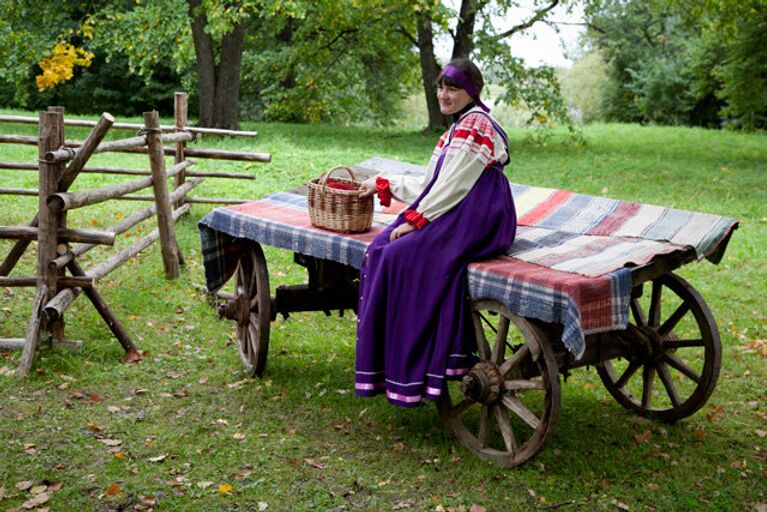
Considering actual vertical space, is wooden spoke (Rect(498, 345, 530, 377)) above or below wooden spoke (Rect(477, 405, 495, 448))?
above

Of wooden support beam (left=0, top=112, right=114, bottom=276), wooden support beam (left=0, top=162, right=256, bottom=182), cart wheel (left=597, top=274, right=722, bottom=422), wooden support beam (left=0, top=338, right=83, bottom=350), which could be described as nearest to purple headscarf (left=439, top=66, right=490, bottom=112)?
cart wheel (left=597, top=274, right=722, bottom=422)

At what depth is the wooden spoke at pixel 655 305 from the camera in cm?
536

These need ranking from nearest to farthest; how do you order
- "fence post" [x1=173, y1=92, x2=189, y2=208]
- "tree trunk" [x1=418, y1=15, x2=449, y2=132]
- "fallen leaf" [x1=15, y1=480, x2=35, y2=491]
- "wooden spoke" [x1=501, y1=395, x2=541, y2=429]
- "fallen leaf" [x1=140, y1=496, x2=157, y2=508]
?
"fallen leaf" [x1=140, y1=496, x2=157, y2=508] → "fallen leaf" [x1=15, y1=480, x2=35, y2=491] → "wooden spoke" [x1=501, y1=395, x2=541, y2=429] → "fence post" [x1=173, y1=92, x2=189, y2=208] → "tree trunk" [x1=418, y1=15, x2=449, y2=132]

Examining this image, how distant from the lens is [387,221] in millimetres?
5812

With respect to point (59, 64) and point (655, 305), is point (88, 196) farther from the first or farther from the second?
point (59, 64)

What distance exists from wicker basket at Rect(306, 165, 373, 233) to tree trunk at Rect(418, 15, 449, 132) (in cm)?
1394

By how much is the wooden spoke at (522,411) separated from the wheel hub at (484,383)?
58 millimetres

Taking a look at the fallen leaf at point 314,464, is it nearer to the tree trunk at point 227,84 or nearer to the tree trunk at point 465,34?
the tree trunk at point 227,84

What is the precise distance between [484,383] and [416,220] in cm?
93

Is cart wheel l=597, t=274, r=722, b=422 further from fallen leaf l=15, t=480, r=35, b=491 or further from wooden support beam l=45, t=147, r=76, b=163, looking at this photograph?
wooden support beam l=45, t=147, r=76, b=163

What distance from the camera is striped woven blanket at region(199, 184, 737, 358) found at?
428cm

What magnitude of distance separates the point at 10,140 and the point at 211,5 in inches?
246

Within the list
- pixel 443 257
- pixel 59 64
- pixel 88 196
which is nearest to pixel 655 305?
pixel 443 257

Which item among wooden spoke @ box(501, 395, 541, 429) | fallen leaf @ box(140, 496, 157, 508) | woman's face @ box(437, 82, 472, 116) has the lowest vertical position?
fallen leaf @ box(140, 496, 157, 508)
